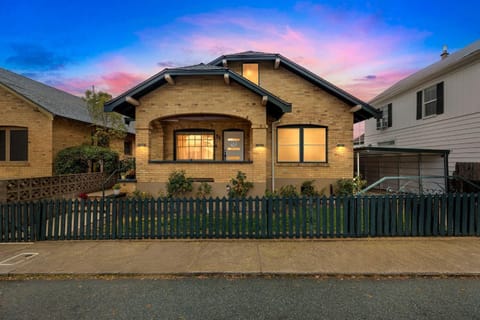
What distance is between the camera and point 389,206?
6.12 meters

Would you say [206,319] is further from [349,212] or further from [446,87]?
[446,87]

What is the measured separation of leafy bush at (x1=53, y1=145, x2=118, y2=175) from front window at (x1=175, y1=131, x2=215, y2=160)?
543 cm

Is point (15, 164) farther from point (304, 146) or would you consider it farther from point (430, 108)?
point (430, 108)

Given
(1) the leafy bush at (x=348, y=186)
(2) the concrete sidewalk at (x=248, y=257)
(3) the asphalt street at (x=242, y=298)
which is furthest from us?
(1) the leafy bush at (x=348, y=186)

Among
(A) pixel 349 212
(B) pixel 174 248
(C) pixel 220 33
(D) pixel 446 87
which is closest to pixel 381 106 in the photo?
(D) pixel 446 87

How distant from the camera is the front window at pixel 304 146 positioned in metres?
11.9

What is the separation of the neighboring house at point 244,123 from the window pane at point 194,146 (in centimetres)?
5

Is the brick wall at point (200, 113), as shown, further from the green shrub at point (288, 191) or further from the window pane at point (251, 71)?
the window pane at point (251, 71)

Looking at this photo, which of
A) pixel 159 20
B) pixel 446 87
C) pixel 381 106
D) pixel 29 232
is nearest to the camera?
pixel 29 232

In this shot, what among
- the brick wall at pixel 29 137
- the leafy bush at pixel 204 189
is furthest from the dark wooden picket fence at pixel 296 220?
the brick wall at pixel 29 137

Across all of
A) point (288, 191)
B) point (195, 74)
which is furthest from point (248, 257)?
point (195, 74)

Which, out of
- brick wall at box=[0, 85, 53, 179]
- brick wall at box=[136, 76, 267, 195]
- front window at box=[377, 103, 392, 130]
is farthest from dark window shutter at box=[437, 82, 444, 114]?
brick wall at box=[0, 85, 53, 179]

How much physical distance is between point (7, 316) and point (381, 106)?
2125cm

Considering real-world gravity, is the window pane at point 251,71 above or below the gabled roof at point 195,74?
above
